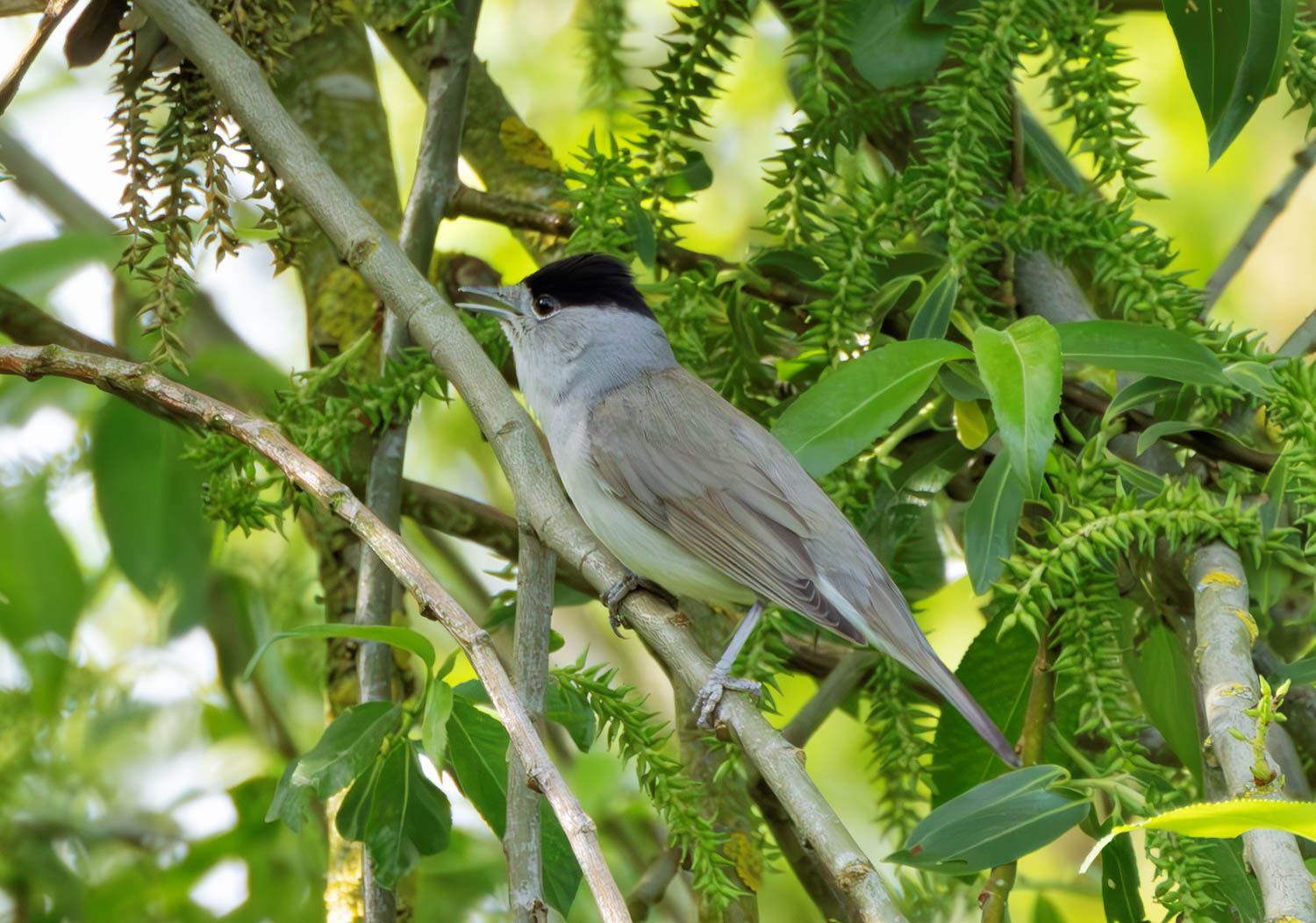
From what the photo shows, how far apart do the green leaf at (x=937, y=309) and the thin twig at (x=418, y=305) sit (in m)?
0.65

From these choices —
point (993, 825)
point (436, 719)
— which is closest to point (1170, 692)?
point (993, 825)

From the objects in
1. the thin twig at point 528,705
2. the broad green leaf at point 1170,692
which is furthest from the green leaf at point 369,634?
the broad green leaf at point 1170,692

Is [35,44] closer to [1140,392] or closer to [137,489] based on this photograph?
[137,489]

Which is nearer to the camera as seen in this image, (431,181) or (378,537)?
(378,537)

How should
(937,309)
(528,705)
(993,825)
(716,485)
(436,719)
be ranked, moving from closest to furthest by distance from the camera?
1. (436,719)
2. (993,825)
3. (528,705)
4. (937,309)
5. (716,485)

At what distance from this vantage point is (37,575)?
8.39ft

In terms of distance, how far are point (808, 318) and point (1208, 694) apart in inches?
38.5

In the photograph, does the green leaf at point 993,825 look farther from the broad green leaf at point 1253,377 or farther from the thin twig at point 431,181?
the thin twig at point 431,181

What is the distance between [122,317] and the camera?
319 cm

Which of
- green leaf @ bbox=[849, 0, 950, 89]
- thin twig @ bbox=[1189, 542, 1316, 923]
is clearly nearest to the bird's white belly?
thin twig @ bbox=[1189, 542, 1316, 923]

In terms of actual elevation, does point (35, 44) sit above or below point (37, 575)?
above

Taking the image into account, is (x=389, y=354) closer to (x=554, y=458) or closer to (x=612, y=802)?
(x=554, y=458)

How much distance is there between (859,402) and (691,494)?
622 mm

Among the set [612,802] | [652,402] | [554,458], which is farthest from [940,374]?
[612,802]
